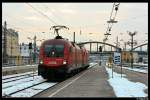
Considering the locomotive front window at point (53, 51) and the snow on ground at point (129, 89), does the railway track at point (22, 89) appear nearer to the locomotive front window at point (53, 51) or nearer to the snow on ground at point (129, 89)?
the snow on ground at point (129, 89)

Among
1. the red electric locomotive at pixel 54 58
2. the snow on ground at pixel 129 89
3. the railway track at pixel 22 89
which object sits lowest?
the snow on ground at pixel 129 89

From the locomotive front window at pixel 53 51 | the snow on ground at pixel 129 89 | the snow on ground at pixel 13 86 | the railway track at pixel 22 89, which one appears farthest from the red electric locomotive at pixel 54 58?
the snow on ground at pixel 129 89

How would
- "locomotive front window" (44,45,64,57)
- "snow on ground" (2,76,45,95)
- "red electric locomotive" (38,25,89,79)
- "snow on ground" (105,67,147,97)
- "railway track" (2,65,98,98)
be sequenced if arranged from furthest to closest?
"locomotive front window" (44,45,64,57), "red electric locomotive" (38,25,89,79), "snow on ground" (2,76,45,95), "snow on ground" (105,67,147,97), "railway track" (2,65,98,98)

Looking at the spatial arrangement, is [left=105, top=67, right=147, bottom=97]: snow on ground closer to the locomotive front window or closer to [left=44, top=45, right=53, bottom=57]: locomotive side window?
the locomotive front window

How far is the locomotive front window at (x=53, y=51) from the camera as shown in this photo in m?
32.2

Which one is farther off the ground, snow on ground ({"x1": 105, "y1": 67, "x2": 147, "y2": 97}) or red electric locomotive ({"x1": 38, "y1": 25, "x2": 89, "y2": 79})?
red electric locomotive ({"x1": 38, "y1": 25, "x2": 89, "y2": 79})

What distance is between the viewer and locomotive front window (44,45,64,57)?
3216 cm

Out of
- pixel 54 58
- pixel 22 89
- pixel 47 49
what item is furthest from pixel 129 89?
pixel 47 49

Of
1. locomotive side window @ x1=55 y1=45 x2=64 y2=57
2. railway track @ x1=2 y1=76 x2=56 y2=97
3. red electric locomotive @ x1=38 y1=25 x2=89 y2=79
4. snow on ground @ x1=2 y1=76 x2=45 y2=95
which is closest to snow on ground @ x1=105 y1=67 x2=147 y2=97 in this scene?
railway track @ x1=2 y1=76 x2=56 y2=97

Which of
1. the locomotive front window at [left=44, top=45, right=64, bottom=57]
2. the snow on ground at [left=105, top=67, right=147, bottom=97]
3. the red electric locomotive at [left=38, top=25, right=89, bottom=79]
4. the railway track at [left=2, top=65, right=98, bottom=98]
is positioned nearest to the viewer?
the railway track at [left=2, top=65, right=98, bottom=98]

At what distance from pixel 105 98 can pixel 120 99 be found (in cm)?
80

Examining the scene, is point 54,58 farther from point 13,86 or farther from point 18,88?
point 18,88

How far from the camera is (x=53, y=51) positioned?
32.2 meters

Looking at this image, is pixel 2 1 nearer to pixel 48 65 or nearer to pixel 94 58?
pixel 48 65
